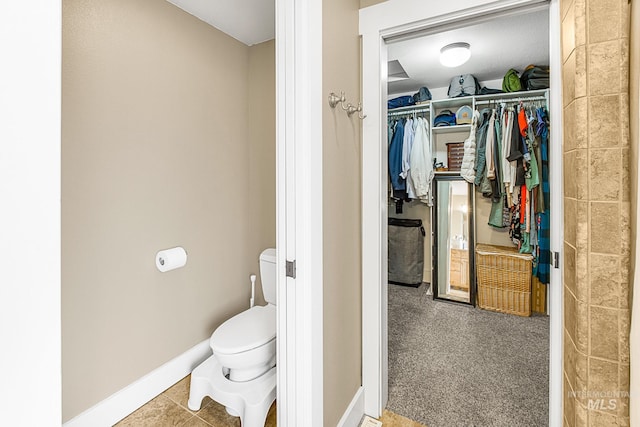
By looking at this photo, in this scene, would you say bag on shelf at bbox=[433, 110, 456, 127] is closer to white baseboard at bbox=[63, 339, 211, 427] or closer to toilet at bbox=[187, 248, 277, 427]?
toilet at bbox=[187, 248, 277, 427]

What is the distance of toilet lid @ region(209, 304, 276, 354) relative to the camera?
153 cm

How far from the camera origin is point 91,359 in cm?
151

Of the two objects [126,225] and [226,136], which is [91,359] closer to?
[126,225]

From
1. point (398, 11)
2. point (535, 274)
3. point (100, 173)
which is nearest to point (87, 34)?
point (100, 173)

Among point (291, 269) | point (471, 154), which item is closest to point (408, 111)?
point (471, 154)

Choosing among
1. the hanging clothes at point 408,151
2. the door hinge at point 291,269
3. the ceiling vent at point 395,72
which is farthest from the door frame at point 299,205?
the hanging clothes at point 408,151

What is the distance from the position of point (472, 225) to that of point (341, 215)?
7.21ft

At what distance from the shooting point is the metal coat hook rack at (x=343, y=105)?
125 centimetres

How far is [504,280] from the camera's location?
2812 mm

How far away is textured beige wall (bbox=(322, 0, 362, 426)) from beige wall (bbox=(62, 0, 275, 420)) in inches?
38.0

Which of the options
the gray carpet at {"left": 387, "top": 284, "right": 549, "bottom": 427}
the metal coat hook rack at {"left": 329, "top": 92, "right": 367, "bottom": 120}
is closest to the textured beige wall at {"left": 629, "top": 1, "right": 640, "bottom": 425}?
the metal coat hook rack at {"left": 329, "top": 92, "right": 367, "bottom": 120}

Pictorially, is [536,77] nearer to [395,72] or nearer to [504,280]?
[395,72]

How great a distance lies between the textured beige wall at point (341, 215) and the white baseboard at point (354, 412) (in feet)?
0.10
